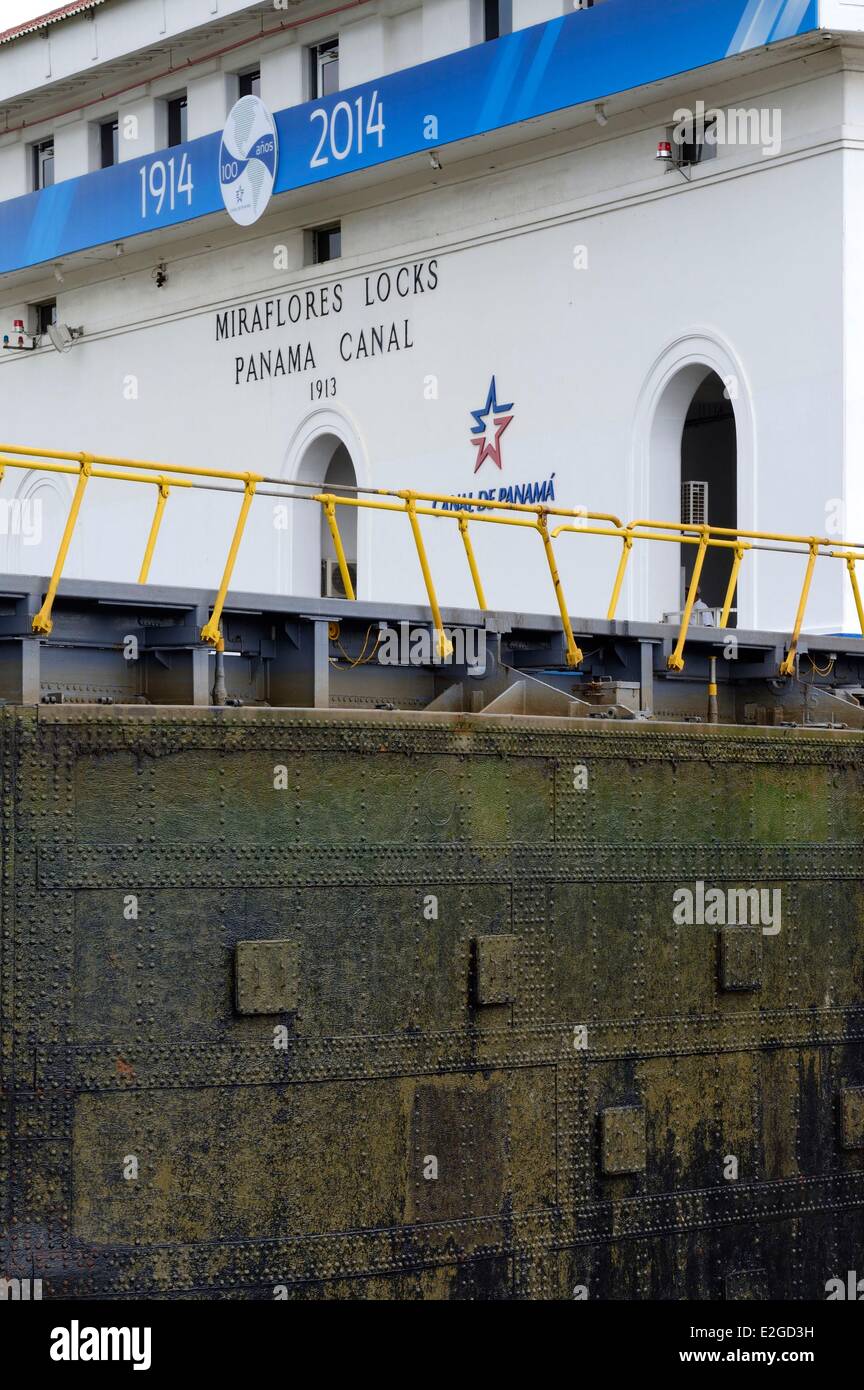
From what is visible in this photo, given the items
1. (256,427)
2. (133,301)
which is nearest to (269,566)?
(256,427)

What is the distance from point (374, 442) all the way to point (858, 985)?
46.7 feet

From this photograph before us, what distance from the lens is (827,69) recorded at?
21.5 m

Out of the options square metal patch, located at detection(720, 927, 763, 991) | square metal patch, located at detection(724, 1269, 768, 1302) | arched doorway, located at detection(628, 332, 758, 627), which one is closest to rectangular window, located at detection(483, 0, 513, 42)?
arched doorway, located at detection(628, 332, 758, 627)

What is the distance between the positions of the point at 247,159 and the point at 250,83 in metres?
2.08

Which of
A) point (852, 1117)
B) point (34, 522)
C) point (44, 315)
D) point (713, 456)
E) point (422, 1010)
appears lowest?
point (852, 1117)

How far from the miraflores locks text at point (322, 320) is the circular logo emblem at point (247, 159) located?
61.9 inches

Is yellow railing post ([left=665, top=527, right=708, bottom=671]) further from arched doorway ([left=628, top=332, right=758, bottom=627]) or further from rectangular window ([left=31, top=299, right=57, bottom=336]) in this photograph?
rectangular window ([left=31, top=299, right=57, bottom=336])

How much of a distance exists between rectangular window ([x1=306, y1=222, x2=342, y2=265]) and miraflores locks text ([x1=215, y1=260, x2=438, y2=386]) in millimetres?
536

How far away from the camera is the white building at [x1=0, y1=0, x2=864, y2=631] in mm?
22031

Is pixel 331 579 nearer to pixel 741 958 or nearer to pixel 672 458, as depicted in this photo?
pixel 672 458

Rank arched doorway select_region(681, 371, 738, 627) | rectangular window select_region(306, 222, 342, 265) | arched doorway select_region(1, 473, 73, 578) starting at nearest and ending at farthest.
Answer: rectangular window select_region(306, 222, 342, 265), arched doorway select_region(681, 371, 738, 627), arched doorway select_region(1, 473, 73, 578)

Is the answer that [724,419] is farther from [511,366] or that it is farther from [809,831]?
[809,831]

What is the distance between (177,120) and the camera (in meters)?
30.5

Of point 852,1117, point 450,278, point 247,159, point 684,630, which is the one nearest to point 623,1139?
point 852,1117
